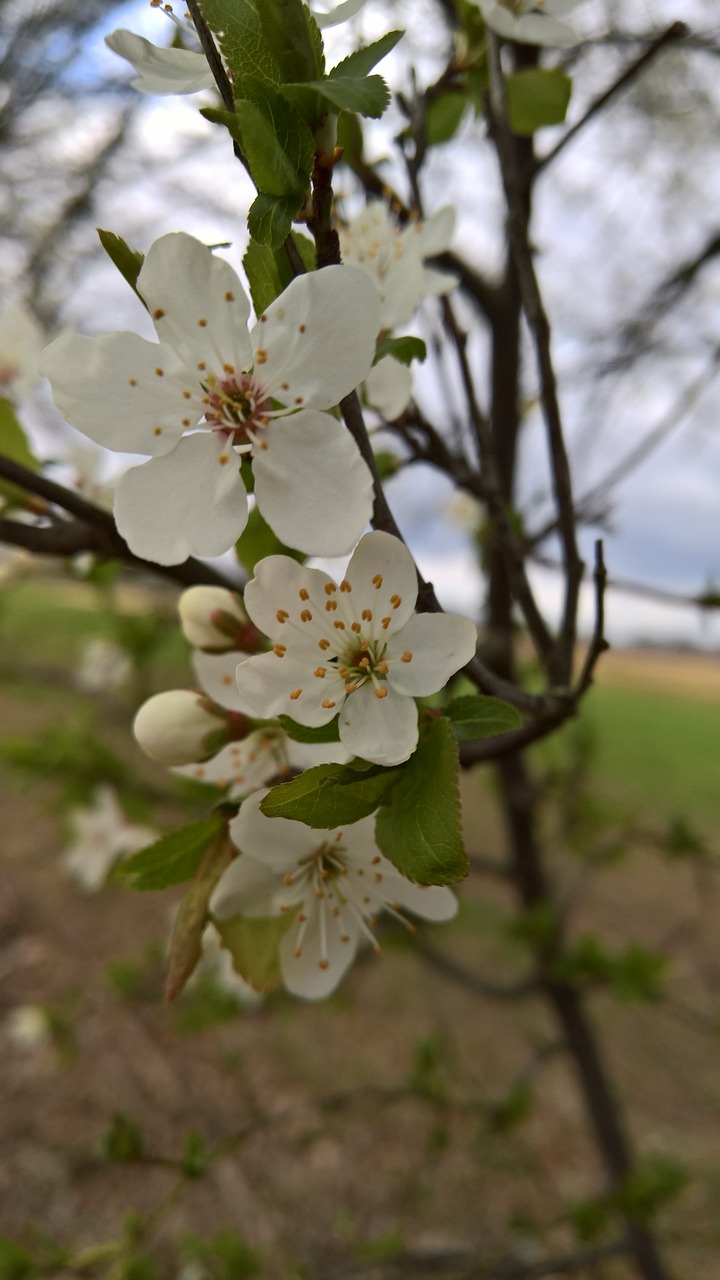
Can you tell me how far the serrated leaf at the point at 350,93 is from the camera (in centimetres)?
27

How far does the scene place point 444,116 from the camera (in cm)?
57

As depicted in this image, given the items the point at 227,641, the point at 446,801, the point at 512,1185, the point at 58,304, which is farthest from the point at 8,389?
the point at 512,1185

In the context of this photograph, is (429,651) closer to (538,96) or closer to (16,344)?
(538,96)

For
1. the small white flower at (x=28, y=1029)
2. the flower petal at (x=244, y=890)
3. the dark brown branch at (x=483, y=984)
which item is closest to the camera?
the flower petal at (x=244, y=890)

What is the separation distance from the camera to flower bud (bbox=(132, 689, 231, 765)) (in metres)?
0.40

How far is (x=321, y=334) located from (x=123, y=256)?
82 millimetres

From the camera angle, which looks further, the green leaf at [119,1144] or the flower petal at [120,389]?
the green leaf at [119,1144]

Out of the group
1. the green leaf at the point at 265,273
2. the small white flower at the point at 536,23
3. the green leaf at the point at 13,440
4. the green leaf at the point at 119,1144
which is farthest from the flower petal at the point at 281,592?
the green leaf at the point at 119,1144

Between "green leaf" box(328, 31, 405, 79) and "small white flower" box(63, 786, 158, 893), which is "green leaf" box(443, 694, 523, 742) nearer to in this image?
"green leaf" box(328, 31, 405, 79)

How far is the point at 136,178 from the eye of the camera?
5.93 feet

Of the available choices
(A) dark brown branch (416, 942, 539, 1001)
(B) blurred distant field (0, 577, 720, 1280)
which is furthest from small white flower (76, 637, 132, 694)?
(A) dark brown branch (416, 942, 539, 1001)

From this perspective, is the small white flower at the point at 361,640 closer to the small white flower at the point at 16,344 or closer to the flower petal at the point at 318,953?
the flower petal at the point at 318,953

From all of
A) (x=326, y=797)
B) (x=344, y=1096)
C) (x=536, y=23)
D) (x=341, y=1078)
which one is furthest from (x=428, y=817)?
(x=341, y=1078)

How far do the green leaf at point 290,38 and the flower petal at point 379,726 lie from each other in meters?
0.23
